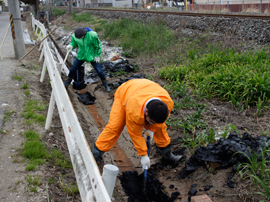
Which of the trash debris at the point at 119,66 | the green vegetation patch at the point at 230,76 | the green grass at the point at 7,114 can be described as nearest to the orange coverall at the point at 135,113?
the green grass at the point at 7,114

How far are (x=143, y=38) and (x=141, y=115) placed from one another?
7687 mm

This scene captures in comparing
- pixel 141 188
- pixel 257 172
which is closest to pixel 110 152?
pixel 141 188

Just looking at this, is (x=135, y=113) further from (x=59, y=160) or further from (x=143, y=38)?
(x=143, y=38)

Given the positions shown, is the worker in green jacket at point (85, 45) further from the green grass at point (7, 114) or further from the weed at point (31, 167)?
the weed at point (31, 167)

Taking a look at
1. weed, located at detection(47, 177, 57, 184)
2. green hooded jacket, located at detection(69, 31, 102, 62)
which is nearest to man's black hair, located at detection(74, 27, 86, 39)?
green hooded jacket, located at detection(69, 31, 102, 62)

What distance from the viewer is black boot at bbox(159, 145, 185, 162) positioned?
3645 millimetres

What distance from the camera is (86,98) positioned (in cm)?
676

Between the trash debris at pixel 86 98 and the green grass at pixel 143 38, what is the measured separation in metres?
3.15

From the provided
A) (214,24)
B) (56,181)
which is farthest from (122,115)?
(214,24)

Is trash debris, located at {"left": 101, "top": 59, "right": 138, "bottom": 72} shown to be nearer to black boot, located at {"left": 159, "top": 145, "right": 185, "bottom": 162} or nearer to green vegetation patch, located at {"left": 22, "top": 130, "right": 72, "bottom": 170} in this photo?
black boot, located at {"left": 159, "top": 145, "right": 185, "bottom": 162}

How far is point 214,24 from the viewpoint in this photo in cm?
945

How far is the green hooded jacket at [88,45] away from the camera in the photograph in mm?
6257

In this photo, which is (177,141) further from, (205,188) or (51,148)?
(51,148)

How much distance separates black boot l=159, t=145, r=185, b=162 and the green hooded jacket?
3735mm
